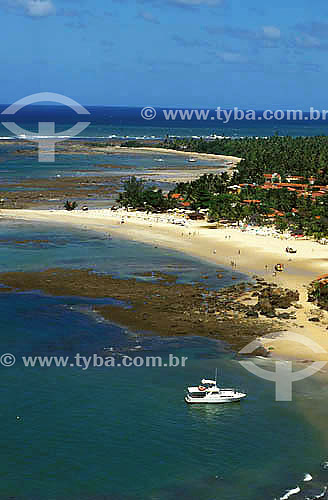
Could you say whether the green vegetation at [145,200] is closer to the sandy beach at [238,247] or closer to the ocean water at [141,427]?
the sandy beach at [238,247]

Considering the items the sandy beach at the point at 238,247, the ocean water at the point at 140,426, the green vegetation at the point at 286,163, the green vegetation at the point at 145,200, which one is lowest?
the ocean water at the point at 140,426

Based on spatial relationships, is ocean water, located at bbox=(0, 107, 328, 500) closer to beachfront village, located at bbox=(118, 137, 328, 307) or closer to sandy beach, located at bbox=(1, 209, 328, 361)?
sandy beach, located at bbox=(1, 209, 328, 361)

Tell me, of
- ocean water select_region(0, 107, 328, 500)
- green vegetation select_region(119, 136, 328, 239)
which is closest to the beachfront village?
green vegetation select_region(119, 136, 328, 239)

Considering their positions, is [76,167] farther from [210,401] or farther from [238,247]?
[210,401]

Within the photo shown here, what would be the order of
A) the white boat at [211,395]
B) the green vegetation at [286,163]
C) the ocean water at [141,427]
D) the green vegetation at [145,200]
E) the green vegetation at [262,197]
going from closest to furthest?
the ocean water at [141,427] < the white boat at [211,395] < the green vegetation at [262,197] < the green vegetation at [145,200] < the green vegetation at [286,163]

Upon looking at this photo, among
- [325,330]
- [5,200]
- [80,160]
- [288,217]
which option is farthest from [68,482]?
[80,160]

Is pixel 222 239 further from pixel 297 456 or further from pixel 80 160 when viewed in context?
pixel 80 160

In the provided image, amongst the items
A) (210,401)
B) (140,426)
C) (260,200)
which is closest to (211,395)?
(210,401)

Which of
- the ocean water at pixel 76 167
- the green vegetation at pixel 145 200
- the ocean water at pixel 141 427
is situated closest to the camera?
the ocean water at pixel 141 427

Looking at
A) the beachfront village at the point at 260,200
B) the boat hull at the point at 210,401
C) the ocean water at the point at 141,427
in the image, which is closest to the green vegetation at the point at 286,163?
the beachfront village at the point at 260,200
